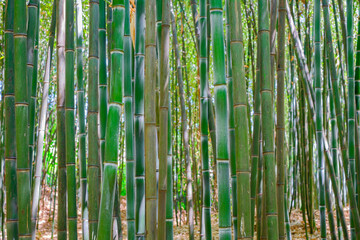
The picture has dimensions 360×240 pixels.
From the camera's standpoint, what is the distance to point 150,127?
3.60 feet

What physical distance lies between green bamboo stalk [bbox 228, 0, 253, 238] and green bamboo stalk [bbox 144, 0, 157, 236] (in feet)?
0.70

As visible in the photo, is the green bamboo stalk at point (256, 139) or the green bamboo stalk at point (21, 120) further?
the green bamboo stalk at point (256, 139)

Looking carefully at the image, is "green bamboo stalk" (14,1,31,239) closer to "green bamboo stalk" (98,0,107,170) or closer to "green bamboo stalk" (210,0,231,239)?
"green bamboo stalk" (98,0,107,170)

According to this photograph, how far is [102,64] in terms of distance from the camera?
1474 mm

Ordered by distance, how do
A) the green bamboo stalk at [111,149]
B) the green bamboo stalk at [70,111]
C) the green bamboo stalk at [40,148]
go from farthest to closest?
the green bamboo stalk at [40,148]
the green bamboo stalk at [70,111]
the green bamboo stalk at [111,149]

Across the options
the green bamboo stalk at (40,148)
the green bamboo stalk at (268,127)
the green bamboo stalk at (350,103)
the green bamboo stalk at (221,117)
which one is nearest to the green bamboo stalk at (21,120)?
the green bamboo stalk at (40,148)

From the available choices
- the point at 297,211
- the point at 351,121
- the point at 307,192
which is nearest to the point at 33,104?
the point at 351,121

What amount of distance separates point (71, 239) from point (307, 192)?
6.78 ft

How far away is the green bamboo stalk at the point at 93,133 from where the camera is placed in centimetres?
122

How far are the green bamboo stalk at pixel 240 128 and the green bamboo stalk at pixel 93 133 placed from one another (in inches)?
17.3

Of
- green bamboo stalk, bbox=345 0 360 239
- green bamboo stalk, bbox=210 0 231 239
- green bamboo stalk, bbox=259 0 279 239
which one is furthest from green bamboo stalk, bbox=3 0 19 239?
green bamboo stalk, bbox=345 0 360 239

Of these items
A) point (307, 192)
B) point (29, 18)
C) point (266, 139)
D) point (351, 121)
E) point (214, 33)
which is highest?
point (29, 18)

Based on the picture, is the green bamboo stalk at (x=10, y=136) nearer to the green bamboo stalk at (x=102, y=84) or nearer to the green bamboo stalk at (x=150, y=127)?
the green bamboo stalk at (x=102, y=84)

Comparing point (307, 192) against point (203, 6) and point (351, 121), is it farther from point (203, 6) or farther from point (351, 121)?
point (203, 6)
